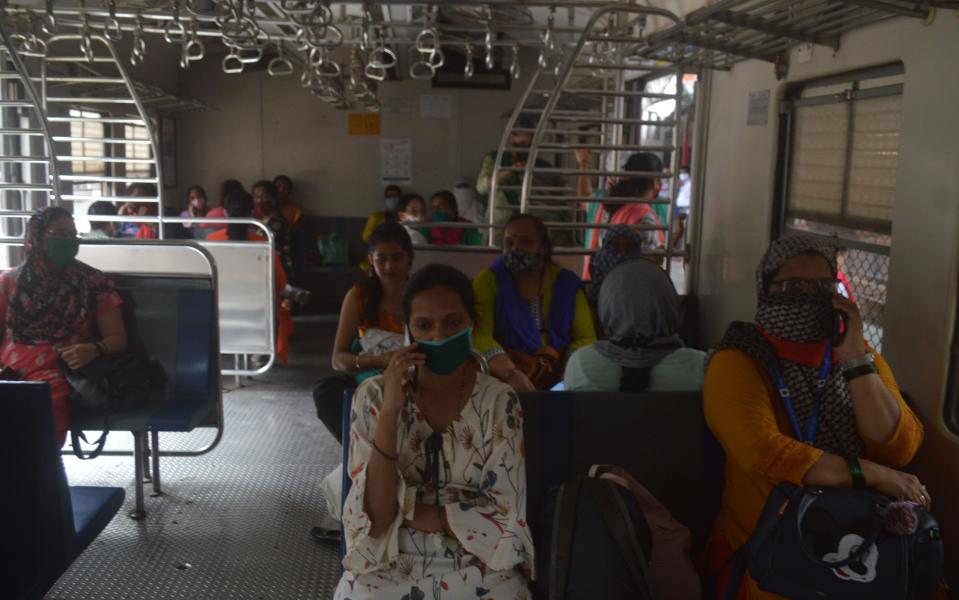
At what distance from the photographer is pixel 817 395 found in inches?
98.0

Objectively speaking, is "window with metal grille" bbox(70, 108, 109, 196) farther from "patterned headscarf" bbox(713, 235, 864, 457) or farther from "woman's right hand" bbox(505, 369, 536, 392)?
"patterned headscarf" bbox(713, 235, 864, 457)

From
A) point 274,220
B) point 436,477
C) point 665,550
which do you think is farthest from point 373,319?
point 274,220

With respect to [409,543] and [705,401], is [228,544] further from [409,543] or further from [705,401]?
[705,401]

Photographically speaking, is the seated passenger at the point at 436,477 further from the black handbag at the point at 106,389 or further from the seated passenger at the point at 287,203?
the seated passenger at the point at 287,203

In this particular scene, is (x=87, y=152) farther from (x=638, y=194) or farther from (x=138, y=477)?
(x=638, y=194)

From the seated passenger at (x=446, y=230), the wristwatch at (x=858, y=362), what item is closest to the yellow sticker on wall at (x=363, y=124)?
the seated passenger at (x=446, y=230)

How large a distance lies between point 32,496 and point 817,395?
2.24m

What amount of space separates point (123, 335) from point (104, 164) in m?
4.91

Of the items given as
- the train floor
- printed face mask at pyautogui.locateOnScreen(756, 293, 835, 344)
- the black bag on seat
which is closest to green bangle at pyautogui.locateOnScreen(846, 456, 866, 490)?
printed face mask at pyautogui.locateOnScreen(756, 293, 835, 344)

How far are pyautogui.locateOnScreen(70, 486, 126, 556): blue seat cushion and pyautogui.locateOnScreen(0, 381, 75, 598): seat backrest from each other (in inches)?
4.6

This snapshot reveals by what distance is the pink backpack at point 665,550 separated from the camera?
7.83 feet

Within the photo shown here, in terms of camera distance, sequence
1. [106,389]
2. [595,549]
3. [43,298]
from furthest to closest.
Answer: [43,298]
[106,389]
[595,549]

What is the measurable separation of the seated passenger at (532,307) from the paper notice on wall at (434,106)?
268 inches

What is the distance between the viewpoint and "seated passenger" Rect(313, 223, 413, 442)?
3.62 meters
